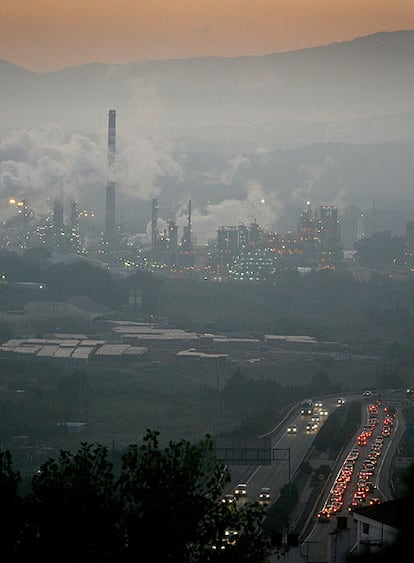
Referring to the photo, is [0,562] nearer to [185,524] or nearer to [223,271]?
[185,524]

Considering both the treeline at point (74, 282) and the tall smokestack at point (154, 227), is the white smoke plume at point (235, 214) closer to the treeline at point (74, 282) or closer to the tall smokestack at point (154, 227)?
the tall smokestack at point (154, 227)

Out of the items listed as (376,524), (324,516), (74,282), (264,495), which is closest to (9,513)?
(376,524)

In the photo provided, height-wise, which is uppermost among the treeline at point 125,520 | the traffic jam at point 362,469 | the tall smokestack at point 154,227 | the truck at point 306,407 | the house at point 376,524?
the tall smokestack at point 154,227

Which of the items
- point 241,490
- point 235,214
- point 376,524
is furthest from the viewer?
point 235,214

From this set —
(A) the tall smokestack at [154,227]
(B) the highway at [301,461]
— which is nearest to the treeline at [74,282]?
(A) the tall smokestack at [154,227]

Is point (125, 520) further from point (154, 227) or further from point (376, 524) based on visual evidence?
point (154, 227)

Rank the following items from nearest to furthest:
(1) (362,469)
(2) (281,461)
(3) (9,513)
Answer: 1. (3) (9,513)
2. (1) (362,469)
3. (2) (281,461)
